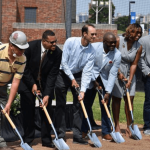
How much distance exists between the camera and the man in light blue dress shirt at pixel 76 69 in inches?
295

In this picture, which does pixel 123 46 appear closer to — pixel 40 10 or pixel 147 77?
pixel 147 77

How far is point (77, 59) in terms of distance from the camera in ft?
24.9

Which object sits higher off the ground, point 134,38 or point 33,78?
point 134,38

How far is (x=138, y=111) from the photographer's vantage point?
12336 millimetres

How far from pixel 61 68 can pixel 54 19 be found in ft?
83.8

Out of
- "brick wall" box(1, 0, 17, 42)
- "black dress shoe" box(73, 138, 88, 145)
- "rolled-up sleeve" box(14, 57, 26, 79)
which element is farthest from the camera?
"brick wall" box(1, 0, 17, 42)

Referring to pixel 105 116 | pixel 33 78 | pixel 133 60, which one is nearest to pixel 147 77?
pixel 133 60

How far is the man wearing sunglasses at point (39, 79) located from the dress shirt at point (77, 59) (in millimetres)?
239

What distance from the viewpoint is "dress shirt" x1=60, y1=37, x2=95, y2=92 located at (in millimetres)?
7523

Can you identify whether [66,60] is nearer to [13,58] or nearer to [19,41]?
[13,58]

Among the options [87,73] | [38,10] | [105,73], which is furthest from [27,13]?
[87,73]

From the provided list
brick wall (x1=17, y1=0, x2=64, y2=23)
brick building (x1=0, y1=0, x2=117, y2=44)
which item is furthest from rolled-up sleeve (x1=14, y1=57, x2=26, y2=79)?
brick wall (x1=17, y1=0, x2=64, y2=23)

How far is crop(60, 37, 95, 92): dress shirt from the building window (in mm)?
26051

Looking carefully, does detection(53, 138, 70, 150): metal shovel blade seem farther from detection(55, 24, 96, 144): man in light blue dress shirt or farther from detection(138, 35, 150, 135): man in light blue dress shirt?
detection(138, 35, 150, 135): man in light blue dress shirt
